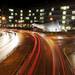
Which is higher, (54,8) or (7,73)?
(54,8)

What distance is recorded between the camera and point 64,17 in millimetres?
148250

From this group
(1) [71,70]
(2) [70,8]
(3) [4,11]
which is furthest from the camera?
(3) [4,11]

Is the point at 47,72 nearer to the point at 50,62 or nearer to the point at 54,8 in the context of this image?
the point at 50,62

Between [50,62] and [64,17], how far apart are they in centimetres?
12051

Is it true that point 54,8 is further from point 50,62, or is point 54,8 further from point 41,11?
point 50,62

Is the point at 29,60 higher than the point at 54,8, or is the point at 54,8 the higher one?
the point at 54,8

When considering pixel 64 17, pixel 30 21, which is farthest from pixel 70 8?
pixel 30 21

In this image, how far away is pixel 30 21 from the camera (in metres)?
186

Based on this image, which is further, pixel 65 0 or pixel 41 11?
pixel 41 11

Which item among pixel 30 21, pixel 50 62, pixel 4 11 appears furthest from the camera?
pixel 4 11

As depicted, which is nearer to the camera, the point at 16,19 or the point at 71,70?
the point at 71,70

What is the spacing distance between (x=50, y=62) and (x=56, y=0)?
135 meters

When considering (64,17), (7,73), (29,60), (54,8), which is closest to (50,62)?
(29,60)

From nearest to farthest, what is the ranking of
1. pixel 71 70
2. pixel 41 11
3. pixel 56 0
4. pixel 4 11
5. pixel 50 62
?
pixel 71 70
pixel 50 62
pixel 56 0
pixel 41 11
pixel 4 11
